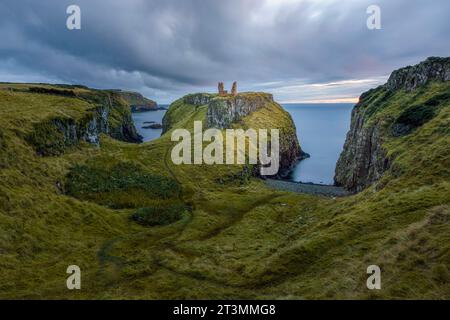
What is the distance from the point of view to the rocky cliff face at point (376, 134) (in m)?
91.9

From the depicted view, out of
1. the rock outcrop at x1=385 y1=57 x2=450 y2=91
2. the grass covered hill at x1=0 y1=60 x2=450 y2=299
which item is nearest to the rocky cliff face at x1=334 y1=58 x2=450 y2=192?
the rock outcrop at x1=385 y1=57 x2=450 y2=91

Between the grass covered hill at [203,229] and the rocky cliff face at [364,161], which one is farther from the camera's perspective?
the rocky cliff face at [364,161]

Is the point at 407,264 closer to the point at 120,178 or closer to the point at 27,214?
the point at 27,214

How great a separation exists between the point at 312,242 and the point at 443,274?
16343 millimetres

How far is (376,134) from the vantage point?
102 m

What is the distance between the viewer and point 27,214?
5275 centimetres

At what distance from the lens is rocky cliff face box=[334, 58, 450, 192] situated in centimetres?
9188

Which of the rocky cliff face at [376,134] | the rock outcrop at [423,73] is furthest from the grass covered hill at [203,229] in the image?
the rock outcrop at [423,73]

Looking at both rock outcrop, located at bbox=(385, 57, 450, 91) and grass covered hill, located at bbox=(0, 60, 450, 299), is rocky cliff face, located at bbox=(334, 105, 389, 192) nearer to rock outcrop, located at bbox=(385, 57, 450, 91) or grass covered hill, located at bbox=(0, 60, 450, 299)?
grass covered hill, located at bbox=(0, 60, 450, 299)

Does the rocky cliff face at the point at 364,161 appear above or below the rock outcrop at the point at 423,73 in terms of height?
below

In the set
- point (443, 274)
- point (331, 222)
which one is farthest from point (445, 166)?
point (443, 274)

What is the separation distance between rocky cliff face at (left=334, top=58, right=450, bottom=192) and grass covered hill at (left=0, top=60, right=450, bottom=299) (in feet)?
15.7

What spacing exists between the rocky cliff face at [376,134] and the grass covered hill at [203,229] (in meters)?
4.78

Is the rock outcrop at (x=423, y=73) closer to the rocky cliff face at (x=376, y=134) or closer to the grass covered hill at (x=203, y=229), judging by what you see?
the rocky cliff face at (x=376, y=134)
